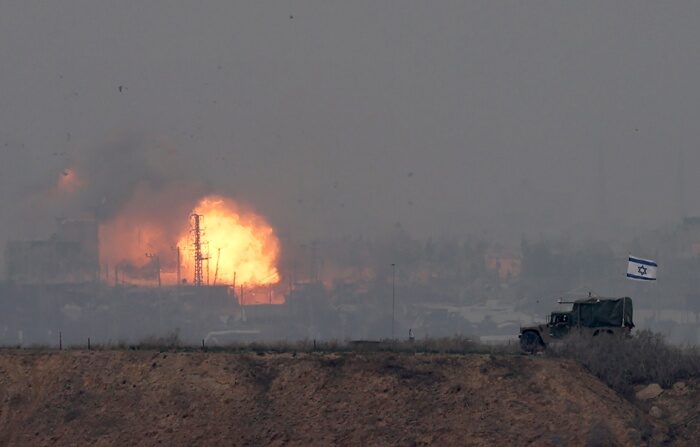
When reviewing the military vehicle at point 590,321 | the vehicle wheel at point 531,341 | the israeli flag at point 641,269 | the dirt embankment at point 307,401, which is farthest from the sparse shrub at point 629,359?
the israeli flag at point 641,269

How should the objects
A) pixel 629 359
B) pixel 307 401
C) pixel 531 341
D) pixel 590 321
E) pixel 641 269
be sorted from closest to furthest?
pixel 307 401
pixel 629 359
pixel 590 321
pixel 531 341
pixel 641 269

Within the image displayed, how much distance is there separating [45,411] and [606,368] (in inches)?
1129

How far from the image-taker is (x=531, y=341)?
69.4 metres

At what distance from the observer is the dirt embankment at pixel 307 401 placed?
182ft

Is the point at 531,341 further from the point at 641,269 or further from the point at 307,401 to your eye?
the point at 307,401

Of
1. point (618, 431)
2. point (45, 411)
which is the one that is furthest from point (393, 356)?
point (45, 411)

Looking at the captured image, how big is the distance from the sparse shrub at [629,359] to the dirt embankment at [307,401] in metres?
1.80

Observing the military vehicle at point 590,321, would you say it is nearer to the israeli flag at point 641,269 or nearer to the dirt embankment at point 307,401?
the israeli flag at point 641,269

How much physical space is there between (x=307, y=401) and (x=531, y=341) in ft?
55.8

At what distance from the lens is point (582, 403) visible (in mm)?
56750

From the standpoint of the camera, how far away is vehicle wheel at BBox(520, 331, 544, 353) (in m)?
68.9

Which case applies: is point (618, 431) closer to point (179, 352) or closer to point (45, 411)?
point (179, 352)

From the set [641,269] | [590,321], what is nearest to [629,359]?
[590,321]

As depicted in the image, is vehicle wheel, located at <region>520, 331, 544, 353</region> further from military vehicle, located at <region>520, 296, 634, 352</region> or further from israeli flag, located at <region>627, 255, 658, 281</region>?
israeli flag, located at <region>627, 255, 658, 281</region>
